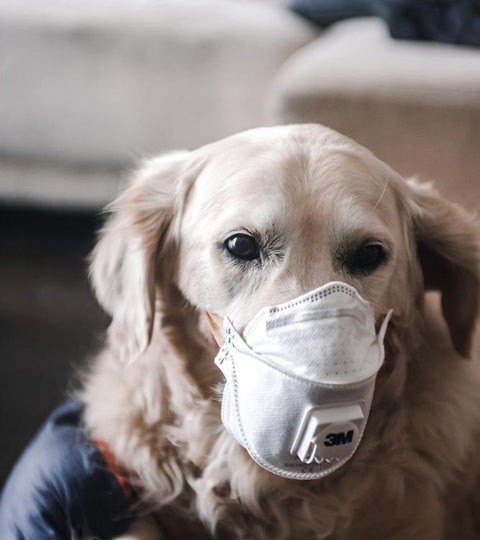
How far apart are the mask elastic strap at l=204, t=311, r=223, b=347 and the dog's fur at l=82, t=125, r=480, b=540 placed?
0.02 metres

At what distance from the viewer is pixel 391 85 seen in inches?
62.0

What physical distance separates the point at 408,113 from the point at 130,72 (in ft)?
4.35

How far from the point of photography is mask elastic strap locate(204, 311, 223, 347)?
114cm

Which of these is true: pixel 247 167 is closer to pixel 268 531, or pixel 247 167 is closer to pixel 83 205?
pixel 268 531

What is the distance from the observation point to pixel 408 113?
5.12 ft

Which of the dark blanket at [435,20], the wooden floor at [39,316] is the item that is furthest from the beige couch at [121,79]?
the dark blanket at [435,20]

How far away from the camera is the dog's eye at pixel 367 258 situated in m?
1.06

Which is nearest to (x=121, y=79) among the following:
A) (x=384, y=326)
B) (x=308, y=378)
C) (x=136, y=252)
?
(x=136, y=252)

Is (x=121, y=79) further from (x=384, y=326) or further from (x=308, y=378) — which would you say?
(x=308, y=378)

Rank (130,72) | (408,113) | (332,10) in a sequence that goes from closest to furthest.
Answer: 1. (408,113)
2. (130,72)
3. (332,10)

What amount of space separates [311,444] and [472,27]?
126 centimetres

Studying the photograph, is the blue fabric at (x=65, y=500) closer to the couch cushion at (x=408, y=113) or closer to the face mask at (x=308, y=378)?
the face mask at (x=308, y=378)

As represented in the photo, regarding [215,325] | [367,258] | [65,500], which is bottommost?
[65,500]

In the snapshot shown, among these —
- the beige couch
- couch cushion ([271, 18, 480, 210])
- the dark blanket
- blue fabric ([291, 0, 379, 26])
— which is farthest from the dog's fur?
blue fabric ([291, 0, 379, 26])
